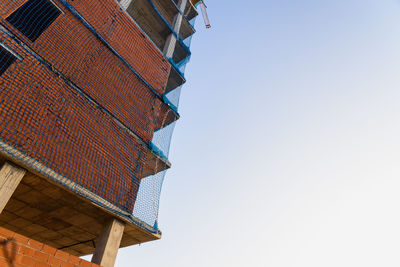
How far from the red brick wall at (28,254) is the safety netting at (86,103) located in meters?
1.53

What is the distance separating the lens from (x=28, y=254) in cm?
422

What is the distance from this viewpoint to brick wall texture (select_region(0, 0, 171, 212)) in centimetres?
598

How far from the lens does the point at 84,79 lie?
7.84 meters

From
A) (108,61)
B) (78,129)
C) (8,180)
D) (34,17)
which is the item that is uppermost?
(34,17)

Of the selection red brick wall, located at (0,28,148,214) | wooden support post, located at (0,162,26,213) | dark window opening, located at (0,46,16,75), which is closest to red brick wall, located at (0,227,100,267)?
wooden support post, located at (0,162,26,213)

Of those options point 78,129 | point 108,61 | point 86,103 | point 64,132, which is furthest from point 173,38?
point 64,132

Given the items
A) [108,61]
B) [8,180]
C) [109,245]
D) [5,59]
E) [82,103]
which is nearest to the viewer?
[8,180]

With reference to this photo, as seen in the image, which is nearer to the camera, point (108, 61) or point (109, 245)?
point (109, 245)

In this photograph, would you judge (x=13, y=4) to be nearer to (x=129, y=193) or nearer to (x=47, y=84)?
(x=47, y=84)

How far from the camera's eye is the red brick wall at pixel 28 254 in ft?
13.1

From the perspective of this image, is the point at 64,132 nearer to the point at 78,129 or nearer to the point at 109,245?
the point at 78,129

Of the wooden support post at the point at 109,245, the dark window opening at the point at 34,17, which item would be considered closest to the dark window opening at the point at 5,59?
the dark window opening at the point at 34,17

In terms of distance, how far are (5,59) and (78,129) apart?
91.2 inches

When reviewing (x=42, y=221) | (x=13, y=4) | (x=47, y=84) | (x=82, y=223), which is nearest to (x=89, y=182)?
(x=82, y=223)
